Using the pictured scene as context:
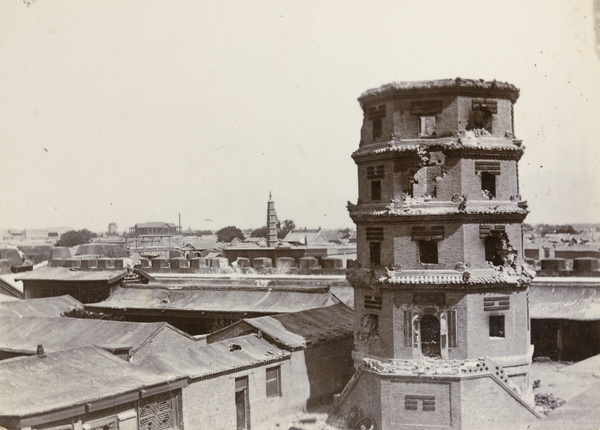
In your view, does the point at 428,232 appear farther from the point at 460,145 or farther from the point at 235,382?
the point at 235,382

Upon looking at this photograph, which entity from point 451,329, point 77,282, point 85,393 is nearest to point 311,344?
point 451,329

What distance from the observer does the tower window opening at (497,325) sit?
Answer: 29297mm

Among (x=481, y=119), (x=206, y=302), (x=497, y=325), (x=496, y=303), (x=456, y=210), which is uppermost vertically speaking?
(x=481, y=119)

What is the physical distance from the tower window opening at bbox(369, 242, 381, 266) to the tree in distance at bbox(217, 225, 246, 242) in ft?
389

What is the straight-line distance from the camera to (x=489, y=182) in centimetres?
2994

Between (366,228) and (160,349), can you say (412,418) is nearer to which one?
(366,228)

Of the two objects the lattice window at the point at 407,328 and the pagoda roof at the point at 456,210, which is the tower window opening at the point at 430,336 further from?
the pagoda roof at the point at 456,210

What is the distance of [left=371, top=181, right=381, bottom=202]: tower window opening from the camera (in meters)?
30.8

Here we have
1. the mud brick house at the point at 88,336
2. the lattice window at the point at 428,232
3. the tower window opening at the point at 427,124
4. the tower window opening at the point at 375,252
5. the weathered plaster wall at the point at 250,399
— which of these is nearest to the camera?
the weathered plaster wall at the point at 250,399

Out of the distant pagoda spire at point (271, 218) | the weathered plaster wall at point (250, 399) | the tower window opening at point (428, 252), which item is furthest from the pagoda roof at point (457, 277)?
the distant pagoda spire at point (271, 218)

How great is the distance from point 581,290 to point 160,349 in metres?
26.1

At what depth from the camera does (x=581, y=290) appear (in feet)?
131

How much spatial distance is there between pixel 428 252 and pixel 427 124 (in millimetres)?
6029

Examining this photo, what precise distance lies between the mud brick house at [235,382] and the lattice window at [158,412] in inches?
24.8
